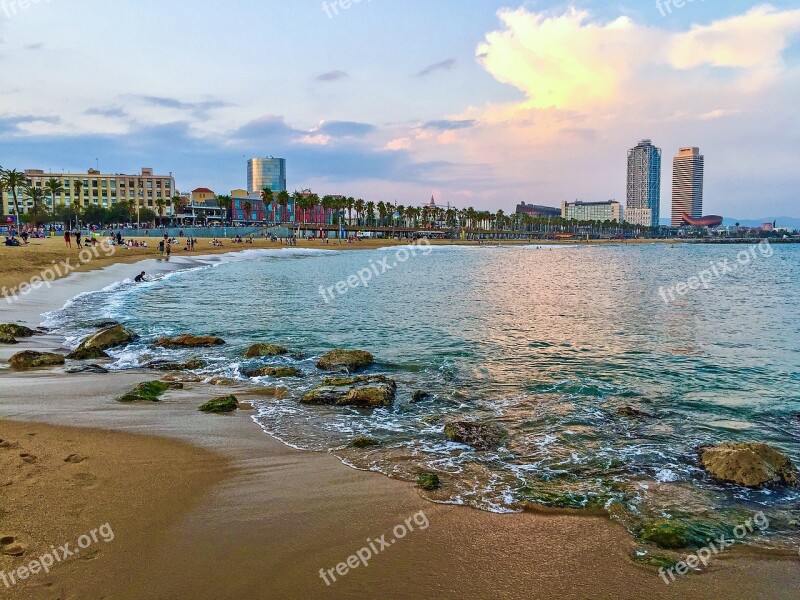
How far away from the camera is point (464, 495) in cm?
823

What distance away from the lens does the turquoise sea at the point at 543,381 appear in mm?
8773

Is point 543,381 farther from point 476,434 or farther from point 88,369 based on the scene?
point 88,369

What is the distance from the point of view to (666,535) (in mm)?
7062

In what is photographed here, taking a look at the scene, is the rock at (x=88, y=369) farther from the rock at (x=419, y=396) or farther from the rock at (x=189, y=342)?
the rock at (x=419, y=396)

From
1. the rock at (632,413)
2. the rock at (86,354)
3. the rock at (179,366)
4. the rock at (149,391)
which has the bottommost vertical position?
the rock at (632,413)

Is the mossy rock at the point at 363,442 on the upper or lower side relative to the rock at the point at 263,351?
lower

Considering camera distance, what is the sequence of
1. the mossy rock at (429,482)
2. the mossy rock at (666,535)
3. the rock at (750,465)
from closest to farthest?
the mossy rock at (666,535)
the mossy rock at (429,482)
the rock at (750,465)

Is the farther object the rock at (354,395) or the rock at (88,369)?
the rock at (88,369)

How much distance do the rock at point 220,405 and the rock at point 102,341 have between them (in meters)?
7.45

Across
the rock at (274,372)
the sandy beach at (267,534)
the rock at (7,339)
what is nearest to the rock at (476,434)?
the sandy beach at (267,534)

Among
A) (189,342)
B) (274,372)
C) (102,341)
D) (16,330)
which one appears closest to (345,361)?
(274,372)

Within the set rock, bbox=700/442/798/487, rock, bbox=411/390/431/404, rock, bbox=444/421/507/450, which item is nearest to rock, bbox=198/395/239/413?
rock, bbox=411/390/431/404

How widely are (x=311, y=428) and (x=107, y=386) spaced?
6066 mm

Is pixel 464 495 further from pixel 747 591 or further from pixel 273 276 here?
pixel 273 276
